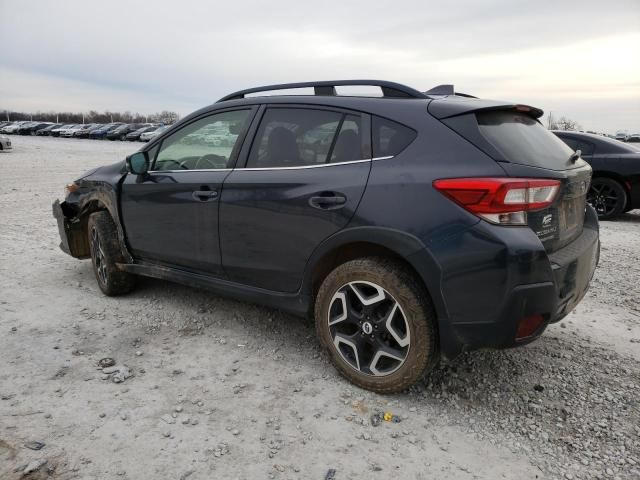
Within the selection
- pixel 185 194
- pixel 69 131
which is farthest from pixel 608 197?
pixel 69 131

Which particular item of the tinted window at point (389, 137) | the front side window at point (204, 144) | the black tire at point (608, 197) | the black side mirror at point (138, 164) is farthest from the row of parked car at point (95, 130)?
the tinted window at point (389, 137)

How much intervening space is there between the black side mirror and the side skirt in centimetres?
77

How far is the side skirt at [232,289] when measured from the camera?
3191mm

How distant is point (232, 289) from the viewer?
348 cm

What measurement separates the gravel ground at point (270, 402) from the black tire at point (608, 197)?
4622mm

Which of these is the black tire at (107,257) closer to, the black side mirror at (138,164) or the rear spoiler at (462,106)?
the black side mirror at (138,164)

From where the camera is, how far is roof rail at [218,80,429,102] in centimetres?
297

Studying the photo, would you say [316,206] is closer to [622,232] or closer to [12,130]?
[622,232]

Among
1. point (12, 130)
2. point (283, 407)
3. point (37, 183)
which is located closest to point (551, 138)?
point (283, 407)

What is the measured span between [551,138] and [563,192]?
0.62 meters

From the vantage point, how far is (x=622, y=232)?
7402 mm

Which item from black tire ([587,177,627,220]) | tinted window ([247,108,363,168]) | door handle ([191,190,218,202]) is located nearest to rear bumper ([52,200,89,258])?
door handle ([191,190,218,202])

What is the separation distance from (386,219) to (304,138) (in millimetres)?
876

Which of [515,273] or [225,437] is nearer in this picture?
[515,273]
